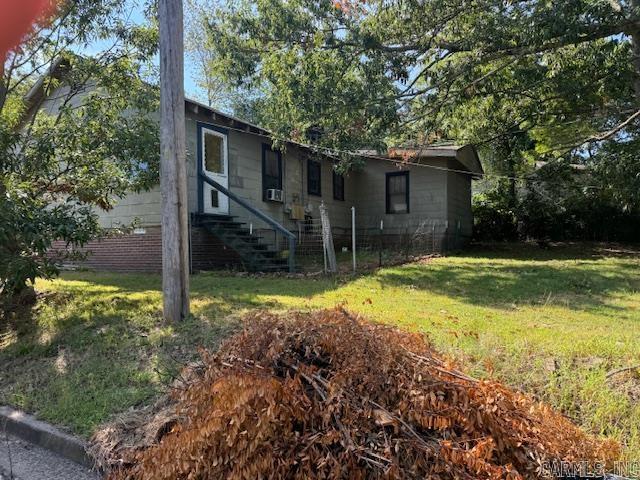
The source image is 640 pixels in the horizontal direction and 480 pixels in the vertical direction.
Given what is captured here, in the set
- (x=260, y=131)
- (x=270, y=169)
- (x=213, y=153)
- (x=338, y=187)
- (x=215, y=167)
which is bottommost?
(x=338, y=187)

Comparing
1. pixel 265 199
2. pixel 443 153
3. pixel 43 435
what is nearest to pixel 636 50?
pixel 443 153

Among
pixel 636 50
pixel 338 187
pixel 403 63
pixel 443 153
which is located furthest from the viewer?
pixel 338 187

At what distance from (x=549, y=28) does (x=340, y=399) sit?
7.58 metres

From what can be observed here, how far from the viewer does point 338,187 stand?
1662cm

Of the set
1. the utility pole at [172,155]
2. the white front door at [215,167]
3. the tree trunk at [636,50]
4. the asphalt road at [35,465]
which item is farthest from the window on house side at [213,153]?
the tree trunk at [636,50]

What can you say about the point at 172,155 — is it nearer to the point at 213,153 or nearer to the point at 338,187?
the point at 213,153

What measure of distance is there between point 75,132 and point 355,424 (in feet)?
21.1

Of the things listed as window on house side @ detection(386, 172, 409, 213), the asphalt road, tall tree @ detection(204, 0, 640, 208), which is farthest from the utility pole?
window on house side @ detection(386, 172, 409, 213)

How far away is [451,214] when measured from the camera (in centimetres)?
1602

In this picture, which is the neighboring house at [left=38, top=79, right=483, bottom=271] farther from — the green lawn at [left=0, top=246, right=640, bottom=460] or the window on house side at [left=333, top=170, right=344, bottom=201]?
the green lawn at [left=0, top=246, right=640, bottom=460]

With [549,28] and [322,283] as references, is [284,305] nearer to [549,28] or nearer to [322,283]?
[322,283]

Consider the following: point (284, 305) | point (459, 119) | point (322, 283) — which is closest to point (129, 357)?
point (284, 305)

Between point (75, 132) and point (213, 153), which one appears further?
point (213, 153)

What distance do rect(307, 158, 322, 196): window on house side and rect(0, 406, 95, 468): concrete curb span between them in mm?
11690
